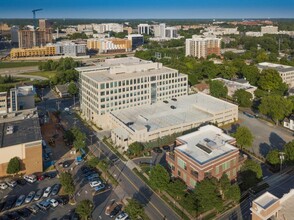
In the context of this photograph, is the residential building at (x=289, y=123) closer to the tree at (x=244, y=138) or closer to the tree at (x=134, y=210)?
the tree at (x=244, y=138)

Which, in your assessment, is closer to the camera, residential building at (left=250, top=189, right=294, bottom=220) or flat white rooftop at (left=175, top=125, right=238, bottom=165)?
residential building at (left=250, top=189, right=294, bottom=220)

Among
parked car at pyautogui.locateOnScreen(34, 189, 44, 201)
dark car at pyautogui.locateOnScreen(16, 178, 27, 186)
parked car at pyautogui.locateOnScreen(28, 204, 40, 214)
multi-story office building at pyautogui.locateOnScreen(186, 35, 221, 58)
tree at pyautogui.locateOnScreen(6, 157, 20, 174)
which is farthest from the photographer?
multi-story office building at pyautogui.locateOnScreen(186, 35, 221, 58)

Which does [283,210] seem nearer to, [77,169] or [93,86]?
[77,169]

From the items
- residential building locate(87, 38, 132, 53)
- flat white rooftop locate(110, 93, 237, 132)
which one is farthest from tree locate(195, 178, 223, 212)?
residential building locate(87, 38, 132, 53)

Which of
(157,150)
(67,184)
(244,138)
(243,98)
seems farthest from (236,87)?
(67,184)

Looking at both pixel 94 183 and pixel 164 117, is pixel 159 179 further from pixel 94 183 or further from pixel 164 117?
pixel 164 117

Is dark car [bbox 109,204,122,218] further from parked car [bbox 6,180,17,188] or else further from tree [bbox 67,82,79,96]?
tree [bbox 67,82,79,96]
